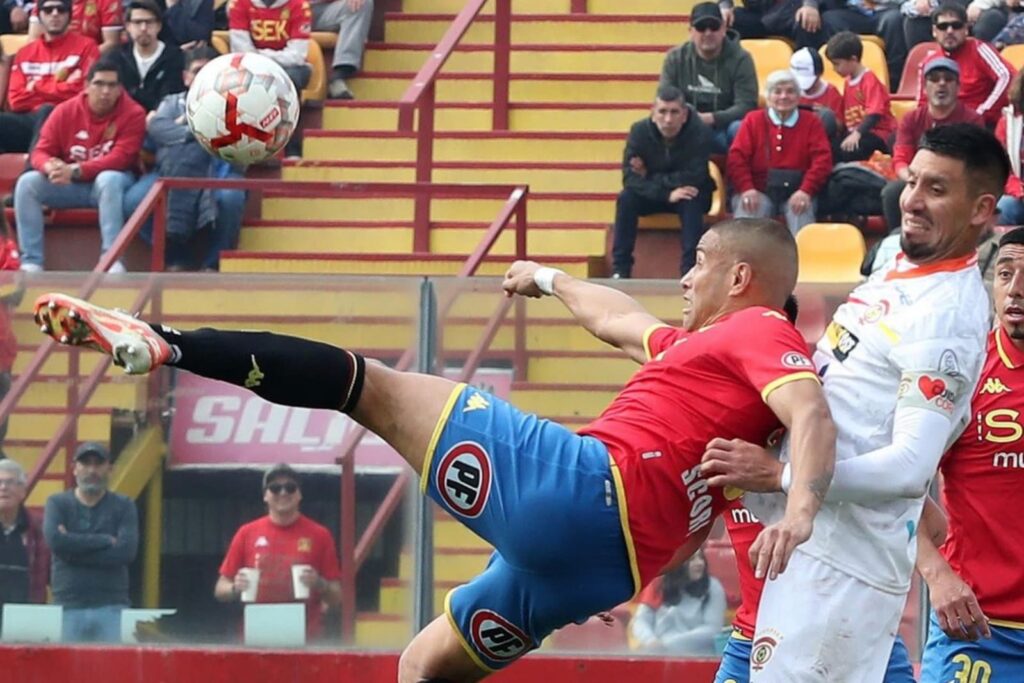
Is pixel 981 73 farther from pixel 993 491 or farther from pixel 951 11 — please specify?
pixel 993 491

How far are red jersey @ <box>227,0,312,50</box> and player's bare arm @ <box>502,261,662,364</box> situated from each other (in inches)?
328

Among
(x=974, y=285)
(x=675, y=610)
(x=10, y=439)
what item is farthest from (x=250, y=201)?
(x=974, y=285)

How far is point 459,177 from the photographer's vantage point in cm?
1399

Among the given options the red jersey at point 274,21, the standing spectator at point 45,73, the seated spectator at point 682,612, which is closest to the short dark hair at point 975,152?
the seated spectator at point 682,612

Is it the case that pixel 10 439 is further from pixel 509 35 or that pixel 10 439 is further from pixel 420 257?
pixel 509 35

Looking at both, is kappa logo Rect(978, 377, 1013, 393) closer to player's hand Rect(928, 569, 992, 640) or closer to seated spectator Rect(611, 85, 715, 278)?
player's hand Rect(928, 569, 992, 640)

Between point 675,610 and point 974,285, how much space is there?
377cm

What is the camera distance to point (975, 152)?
224 inches

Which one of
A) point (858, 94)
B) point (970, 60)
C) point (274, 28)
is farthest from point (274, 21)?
point (970, 60)

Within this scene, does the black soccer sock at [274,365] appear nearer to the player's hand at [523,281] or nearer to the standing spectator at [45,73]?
the player's hand at [523,281]

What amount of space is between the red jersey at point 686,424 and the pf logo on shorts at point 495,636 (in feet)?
1.31

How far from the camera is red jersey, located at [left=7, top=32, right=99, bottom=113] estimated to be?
1463 cm

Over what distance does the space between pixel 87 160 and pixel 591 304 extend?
24.7 feet

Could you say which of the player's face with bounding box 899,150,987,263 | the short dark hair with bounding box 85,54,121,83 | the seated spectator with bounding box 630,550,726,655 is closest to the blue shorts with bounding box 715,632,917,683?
the player's face with bounding box 899,150,987,263
